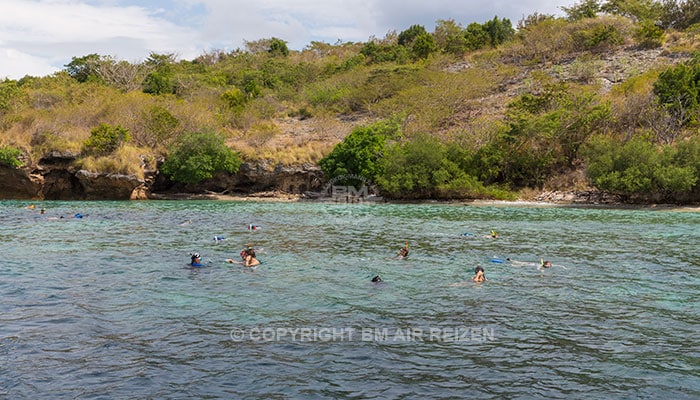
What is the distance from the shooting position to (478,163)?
51.8 meters

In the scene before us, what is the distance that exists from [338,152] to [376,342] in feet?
135

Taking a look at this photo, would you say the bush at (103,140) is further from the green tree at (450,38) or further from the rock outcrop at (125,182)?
the green tree at (450,38)

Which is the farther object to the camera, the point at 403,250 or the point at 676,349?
the point at 403,250

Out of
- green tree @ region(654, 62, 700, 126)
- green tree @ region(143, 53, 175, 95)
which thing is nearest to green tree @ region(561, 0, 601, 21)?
green tree @ region(654, 62, 700, 126)

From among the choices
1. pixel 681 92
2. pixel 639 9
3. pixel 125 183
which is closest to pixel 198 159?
pixel 125 183

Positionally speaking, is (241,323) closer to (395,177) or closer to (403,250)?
(403,250)

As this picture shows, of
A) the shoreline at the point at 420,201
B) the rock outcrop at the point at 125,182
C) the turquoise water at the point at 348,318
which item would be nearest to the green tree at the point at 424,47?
the rock outcrop at the point at 125,182

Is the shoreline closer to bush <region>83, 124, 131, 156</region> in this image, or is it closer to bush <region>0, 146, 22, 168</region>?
bush <region>83, 124, 131, 156</region>

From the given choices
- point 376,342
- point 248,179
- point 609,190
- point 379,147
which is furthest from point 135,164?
point 376,342

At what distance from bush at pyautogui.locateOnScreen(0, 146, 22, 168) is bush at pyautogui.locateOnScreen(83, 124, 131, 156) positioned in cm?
534

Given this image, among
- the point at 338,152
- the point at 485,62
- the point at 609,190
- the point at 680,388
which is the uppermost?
the point at 485,62

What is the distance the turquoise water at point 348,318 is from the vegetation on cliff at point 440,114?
2246 centimetres

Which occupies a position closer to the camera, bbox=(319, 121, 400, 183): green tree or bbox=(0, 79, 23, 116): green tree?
bbox=(319, 121, 400, 183): green tree

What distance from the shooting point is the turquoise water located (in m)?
9.34
